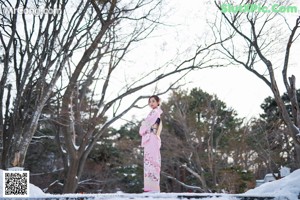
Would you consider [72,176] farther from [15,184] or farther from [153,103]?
[15,184]

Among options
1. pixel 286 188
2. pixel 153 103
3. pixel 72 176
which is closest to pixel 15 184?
pixel 153 103

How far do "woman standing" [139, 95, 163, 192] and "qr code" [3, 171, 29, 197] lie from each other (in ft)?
7.46

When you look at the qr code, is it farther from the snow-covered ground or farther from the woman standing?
the woman standing

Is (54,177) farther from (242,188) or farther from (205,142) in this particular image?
(242,188)

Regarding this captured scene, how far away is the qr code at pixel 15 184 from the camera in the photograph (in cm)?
531

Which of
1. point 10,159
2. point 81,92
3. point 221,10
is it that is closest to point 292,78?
point 221,10

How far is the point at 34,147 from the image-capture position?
2266cm

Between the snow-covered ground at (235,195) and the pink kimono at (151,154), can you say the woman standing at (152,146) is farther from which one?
the snow-covered ground at (235,195)

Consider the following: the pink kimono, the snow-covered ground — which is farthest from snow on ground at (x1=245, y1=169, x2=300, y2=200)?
the pink kimono

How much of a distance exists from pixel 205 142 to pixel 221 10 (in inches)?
393

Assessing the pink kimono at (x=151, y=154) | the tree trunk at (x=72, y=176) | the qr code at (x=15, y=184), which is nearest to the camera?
the qr code at (x=15, y=184)

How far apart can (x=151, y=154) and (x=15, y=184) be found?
8.37 feet

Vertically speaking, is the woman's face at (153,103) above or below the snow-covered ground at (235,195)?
above

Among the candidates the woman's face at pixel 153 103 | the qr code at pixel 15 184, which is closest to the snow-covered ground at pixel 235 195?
the qr code at pixel 15 184
